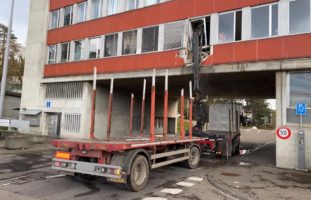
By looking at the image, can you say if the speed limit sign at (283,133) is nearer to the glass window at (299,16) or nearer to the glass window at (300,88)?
the glass window at (300,88)

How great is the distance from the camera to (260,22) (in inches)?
547

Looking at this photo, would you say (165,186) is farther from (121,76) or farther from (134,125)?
(134,125)

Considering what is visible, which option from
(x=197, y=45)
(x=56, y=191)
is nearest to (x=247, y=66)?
(x=197, y=45)

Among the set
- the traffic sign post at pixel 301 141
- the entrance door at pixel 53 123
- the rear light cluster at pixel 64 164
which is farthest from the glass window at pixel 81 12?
the traffic sign post at pixel 301 141

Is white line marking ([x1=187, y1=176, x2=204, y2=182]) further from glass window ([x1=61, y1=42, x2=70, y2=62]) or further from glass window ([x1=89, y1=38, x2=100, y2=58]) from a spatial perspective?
glass window ([x1=61, y1=42, x2=70, y2=62])

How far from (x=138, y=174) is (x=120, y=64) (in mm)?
12288

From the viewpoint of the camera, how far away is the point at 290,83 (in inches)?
503

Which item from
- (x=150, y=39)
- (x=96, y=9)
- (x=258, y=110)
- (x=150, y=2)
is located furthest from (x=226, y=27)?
(x=258, y=110)

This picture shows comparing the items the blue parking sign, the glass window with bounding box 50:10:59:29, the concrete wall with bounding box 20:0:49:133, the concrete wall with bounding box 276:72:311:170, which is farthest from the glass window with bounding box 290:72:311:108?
the glass window with bounding box 50:10:59:29

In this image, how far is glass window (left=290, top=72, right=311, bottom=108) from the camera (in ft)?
40.4

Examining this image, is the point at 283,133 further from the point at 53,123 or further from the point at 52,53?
the point at 52,53

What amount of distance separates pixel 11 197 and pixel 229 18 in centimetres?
1277

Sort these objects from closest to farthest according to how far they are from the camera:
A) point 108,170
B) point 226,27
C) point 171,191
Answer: point 108,170
point 171,191
point 226,27

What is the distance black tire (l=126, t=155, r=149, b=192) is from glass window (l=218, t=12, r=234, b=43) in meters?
9.31
